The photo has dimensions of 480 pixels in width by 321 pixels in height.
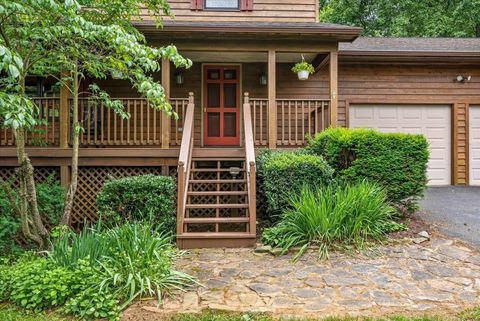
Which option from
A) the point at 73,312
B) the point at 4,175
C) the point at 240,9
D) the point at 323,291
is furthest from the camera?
the point at 240,9

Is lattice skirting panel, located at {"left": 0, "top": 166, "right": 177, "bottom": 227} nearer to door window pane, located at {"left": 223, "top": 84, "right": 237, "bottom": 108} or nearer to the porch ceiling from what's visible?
door window pane, located at {"left": 223, "top": 84, "right": 237, "bottom": 108}

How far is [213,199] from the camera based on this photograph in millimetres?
6941

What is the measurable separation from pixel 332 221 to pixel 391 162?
1586 millimetres

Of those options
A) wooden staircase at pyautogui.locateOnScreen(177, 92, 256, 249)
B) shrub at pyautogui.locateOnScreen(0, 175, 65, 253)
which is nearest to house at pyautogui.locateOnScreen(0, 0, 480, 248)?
wooden staircase at pyautogui.locateOnScreen(177, 92, 256, 249)

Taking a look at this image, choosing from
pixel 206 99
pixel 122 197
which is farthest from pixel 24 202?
pixel 206 99

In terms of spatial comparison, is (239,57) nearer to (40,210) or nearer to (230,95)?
(230,95)

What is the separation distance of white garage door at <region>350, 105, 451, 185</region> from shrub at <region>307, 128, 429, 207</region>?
3451mm

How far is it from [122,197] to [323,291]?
3.15 meters

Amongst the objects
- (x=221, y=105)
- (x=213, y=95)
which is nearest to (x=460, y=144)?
(x=221, y=105)

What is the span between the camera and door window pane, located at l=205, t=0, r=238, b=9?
341 inches

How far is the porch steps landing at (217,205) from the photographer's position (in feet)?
16.7

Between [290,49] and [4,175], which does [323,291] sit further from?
[4,175]

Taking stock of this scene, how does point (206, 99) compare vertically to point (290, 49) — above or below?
below

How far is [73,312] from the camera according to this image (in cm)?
318
